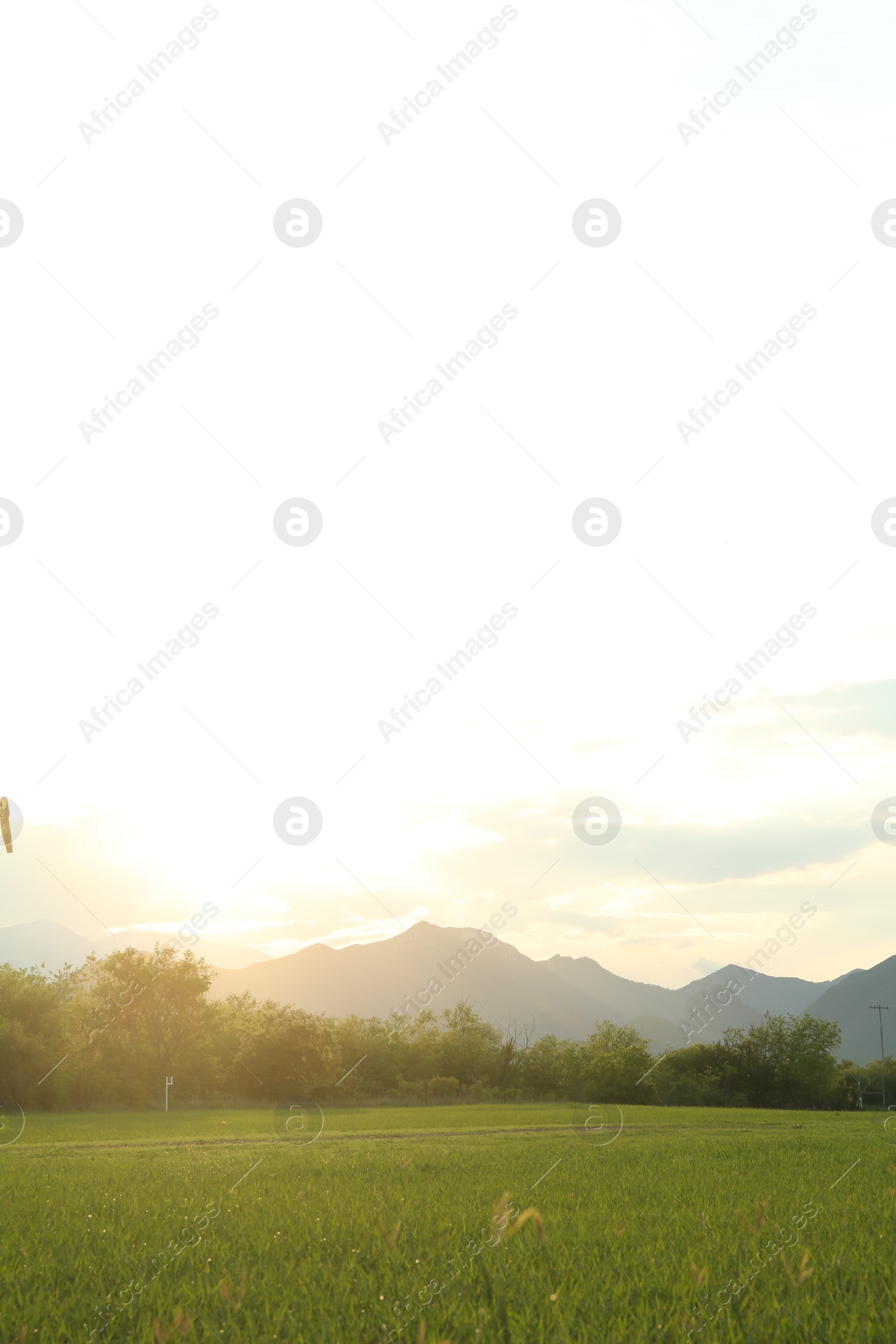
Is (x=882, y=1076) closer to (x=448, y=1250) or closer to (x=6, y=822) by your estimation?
(x=6, y=822)

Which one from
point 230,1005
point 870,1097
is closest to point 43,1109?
point 230,1005

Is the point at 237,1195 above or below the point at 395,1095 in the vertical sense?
above

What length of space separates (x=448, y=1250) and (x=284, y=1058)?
270 ft

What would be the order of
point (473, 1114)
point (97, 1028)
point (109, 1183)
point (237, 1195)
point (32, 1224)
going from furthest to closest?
point (97, 1028) → point (473, 1114) → point (109, 1183) → point (237, 1195) → point (32, 1224)

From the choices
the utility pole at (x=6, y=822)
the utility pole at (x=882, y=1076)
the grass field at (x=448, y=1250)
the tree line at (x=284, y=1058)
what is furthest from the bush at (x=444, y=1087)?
the utility pole at (x=6, y=822)

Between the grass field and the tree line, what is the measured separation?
221 ft

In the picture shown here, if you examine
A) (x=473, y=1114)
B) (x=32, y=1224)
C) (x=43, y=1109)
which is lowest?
Result: (x=43, y=1109)

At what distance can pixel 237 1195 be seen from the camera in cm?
1523

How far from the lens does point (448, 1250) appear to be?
33.8ft

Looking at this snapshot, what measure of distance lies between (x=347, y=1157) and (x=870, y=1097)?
106385 millimetres

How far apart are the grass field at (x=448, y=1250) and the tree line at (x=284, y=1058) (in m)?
67.3

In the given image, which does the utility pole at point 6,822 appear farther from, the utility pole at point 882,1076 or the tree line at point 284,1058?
the utility pole at point 882,1076

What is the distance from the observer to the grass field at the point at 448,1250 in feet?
25.1

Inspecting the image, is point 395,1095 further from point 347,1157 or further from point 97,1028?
point 347,1157
